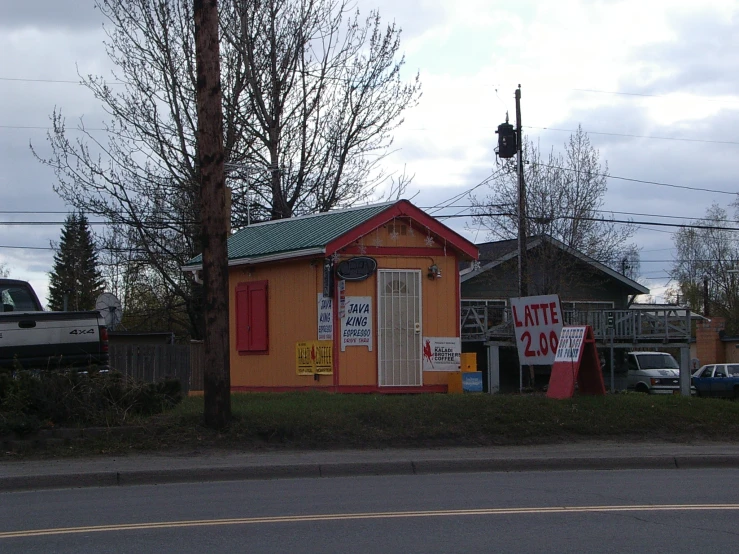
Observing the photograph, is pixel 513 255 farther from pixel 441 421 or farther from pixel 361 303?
pixel 441 421

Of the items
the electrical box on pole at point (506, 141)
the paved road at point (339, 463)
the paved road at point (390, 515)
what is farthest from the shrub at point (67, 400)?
the electrical box on pole at point (506, 141)

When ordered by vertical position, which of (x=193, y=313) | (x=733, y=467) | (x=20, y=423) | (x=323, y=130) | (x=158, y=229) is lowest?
(x=733, y=467)

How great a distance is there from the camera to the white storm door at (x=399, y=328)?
19125mm

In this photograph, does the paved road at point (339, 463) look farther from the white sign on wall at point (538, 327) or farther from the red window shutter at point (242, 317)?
the red window shutter at point (242, 317)

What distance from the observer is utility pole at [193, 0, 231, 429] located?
1312 cm

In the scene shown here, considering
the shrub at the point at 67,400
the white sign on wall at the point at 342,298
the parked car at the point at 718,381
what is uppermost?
the white sign on wall at the point at 342,298

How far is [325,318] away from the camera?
18922 millimetres

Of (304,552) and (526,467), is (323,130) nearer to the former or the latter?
(526,467)

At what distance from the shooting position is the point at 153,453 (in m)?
12.6

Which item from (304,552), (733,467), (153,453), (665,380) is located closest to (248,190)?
(665,380)

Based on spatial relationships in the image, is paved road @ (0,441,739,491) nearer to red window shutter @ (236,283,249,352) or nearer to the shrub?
the shrub

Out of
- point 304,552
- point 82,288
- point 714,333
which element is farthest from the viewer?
point 82,288

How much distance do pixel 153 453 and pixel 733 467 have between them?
322 inches

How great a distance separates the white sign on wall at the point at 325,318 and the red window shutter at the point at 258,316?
1.92 metres
